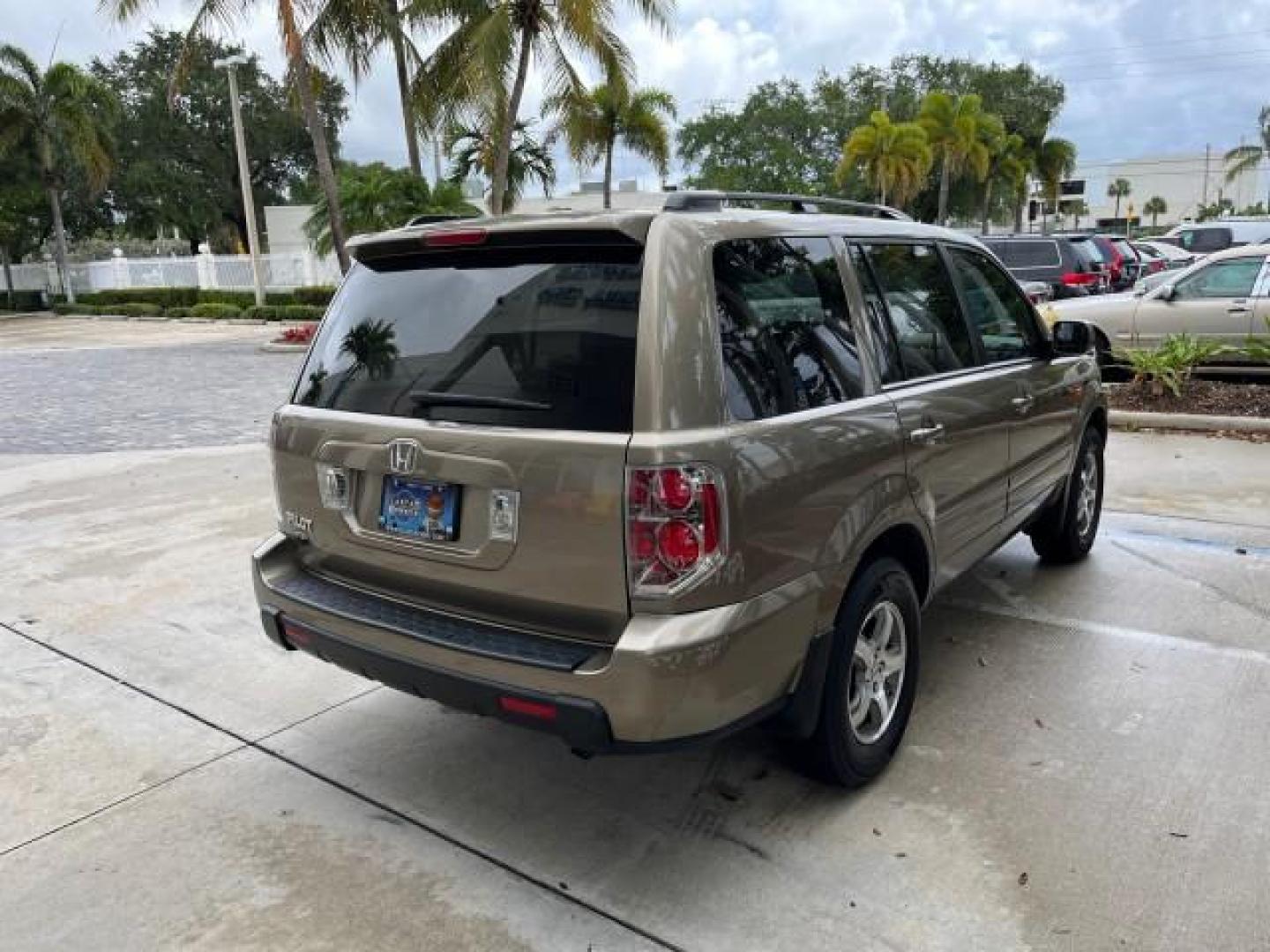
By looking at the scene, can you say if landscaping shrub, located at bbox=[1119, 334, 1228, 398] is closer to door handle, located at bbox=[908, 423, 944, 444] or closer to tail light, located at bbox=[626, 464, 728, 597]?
door handle, located at bbox=[908, 423, 944, 444]

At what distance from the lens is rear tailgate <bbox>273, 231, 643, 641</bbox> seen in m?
2.57

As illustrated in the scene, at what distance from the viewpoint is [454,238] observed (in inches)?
118

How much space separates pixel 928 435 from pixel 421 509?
1742mm

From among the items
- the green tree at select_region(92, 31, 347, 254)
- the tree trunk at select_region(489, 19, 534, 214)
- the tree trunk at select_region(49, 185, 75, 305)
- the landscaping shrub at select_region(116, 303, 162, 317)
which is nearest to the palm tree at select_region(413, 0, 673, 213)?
the tree trunk at select_region(489, 19, 534, 214)

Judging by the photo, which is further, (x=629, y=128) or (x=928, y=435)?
(x=629, y=128)

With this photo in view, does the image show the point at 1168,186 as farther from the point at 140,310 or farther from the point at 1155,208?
the point at 140,310

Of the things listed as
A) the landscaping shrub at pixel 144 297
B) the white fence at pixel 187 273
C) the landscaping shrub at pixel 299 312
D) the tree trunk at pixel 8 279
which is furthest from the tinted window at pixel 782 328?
the tree trunk at pixel 8 279

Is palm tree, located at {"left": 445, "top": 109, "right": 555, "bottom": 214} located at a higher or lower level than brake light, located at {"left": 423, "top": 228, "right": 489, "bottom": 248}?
higher

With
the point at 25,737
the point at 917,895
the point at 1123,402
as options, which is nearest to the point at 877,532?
the point at 917,895

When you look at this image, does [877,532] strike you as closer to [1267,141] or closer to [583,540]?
[583,540]

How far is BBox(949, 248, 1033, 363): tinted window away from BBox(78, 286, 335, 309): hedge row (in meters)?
25.1

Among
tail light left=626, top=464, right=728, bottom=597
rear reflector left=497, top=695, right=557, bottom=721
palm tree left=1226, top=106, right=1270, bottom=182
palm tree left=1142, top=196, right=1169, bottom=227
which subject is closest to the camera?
tail light left=626, top=464, right=728, bottom=597

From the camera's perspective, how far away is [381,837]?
311 centimetres

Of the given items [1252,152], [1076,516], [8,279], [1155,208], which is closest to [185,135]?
[8,279]
